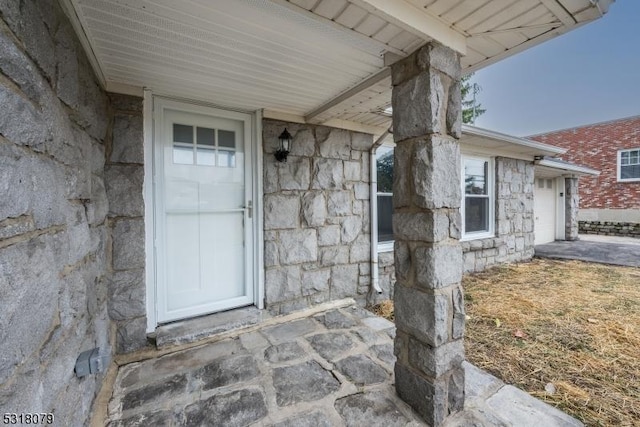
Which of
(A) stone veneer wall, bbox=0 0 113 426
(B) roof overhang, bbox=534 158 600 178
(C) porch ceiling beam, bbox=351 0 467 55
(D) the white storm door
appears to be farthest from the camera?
(B) roof overhang, bbox=534 158 600 178

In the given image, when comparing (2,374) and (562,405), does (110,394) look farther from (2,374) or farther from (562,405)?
(562,405)

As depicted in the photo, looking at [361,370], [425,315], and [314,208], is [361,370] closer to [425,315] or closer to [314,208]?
[425,315]

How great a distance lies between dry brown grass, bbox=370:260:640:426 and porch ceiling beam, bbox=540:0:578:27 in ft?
7.08

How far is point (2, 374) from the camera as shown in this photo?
669 mm

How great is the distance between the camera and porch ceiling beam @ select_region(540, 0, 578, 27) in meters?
1.26

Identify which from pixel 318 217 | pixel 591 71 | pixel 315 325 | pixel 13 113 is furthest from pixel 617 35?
pixel 13 113

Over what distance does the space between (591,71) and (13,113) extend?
17.5m

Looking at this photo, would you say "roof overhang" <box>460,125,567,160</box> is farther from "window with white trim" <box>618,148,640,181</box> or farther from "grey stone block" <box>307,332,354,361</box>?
"window with white trim" <box>618,148,640,181</box>

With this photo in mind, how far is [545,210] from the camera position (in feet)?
24.0

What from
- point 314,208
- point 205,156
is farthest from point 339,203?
point 205,156

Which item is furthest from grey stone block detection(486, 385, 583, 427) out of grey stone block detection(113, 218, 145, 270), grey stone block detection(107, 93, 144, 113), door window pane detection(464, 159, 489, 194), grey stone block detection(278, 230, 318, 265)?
door window pane detection(464, 159, 489, 194)

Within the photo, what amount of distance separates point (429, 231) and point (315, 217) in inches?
64.1

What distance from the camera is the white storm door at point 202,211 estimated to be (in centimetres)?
233

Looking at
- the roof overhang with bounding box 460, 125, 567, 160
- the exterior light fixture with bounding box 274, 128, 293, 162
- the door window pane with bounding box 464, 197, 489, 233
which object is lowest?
the door window pane with bounding box 464, 197, 489, 233
